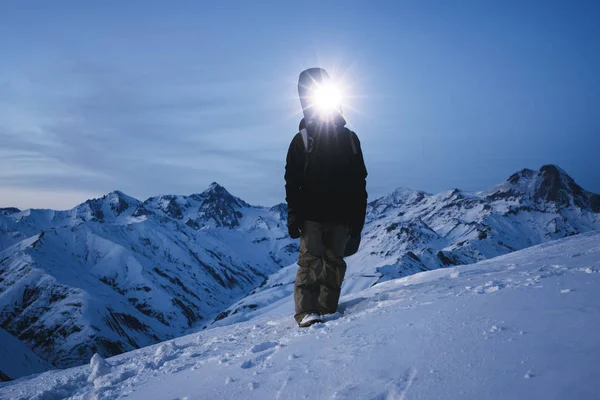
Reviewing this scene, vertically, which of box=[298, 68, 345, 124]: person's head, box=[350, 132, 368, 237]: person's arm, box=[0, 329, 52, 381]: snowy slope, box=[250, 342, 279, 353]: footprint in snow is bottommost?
box=[0, 329, 52, 381]: snowy slope

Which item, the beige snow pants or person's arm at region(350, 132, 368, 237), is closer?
the beige snow pants

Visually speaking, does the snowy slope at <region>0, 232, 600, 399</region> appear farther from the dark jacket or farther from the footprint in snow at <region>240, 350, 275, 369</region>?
the dark jacket

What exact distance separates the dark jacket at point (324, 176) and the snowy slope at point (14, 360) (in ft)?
498

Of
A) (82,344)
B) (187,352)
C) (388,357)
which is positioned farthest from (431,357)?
(82,344)

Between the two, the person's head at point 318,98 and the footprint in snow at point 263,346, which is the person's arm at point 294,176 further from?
the footprint in snow at point 263,346

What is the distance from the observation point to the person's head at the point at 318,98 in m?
7.32

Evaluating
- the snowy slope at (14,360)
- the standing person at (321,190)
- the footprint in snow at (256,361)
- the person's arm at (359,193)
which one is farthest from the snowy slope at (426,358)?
the snowy slope at (14,360)

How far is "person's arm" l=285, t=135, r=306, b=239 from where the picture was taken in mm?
7248

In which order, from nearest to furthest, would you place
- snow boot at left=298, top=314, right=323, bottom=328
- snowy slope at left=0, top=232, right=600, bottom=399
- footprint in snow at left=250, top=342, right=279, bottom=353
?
snowy slope at left=0, top=232, right=600, bottom=399 → footprint in snow at left=250, top=342, right=279, bottom=353 → snow boot at left=298, top=314, right=323, bottom=328

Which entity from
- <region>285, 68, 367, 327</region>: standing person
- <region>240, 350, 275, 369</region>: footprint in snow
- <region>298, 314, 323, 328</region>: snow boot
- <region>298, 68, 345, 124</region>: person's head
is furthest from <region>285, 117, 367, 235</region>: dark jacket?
<region>240, 350, 275, 369</region>: footprint in snow

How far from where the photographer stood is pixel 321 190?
23.6 ft

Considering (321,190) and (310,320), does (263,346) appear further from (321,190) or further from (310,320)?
(321,190)

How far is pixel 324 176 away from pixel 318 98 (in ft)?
4.54

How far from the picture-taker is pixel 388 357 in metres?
3.86
